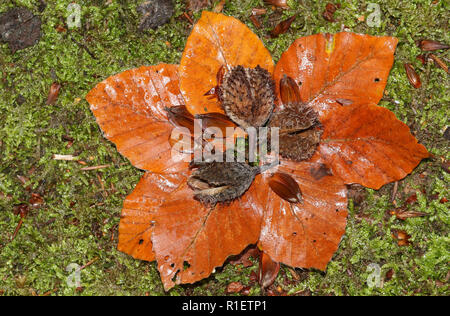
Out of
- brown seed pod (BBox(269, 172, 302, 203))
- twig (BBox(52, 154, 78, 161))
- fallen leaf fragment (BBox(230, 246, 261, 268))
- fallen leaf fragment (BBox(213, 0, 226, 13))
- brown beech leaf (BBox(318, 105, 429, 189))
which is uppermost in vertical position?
fallen leaf fragment (BBox(213, 0, 226, 13))

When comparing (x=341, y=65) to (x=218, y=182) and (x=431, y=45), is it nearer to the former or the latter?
(x=431, y=45)

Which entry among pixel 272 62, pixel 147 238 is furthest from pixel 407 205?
pixel 147 238

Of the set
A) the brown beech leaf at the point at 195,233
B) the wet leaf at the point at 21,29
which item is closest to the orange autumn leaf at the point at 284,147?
the brown beech leaf at the point at 195,233

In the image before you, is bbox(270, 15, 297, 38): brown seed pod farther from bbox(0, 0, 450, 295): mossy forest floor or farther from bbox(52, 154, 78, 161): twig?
bbox(52, 154, 78, 161): twig

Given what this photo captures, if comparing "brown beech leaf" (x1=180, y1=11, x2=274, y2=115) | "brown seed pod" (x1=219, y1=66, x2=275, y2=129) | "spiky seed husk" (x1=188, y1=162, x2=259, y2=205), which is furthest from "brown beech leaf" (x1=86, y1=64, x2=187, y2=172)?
"brown seed pod" (x1=219, y1=66, x2=275, y2=129)

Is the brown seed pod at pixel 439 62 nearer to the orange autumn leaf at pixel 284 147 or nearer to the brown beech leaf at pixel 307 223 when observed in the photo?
the orange autumn leaf at pixel 284 147

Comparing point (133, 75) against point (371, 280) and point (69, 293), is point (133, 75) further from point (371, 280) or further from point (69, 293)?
point (371, 280)
